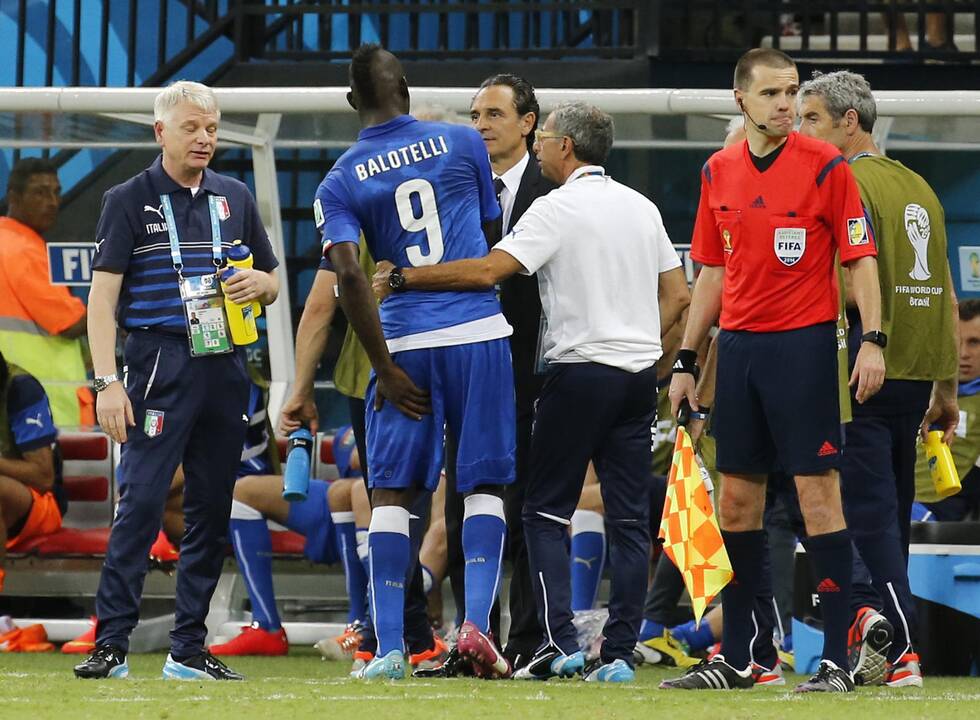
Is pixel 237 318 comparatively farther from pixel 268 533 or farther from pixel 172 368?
pixel 268 533

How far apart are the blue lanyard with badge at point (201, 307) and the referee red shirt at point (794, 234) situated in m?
1.63

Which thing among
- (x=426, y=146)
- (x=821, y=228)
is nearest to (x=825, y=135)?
(x=821, y=228)

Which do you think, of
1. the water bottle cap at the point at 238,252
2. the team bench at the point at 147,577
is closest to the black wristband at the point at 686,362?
the water bottle cap at the point at 238,252

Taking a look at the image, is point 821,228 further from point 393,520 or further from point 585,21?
point 585,21

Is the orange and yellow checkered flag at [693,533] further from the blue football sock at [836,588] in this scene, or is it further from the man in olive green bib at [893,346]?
the man in olive green bib at [893,346]

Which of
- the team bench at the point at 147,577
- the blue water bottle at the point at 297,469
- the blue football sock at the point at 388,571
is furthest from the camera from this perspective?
the team bench at the point at 147,577

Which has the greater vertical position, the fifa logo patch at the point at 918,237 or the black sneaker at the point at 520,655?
the fifa logo patch at the point at 918,237

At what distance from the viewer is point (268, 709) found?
4.95 meters

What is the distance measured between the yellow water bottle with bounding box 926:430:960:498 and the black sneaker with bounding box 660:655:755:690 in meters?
1.13

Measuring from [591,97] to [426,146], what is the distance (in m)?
2.42

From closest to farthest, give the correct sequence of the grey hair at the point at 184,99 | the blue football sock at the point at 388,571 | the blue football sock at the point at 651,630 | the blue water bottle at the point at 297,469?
the blue football sock at the point at 388,571 → the grey hair at the point at 184,99 → the blue water bottle at the point at 297,469 → the blue football sock at the point at 651,630

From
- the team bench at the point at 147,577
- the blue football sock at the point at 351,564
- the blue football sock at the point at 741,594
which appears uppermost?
the blue football sock at the point at 741,594

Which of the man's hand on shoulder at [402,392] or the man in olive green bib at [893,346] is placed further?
the man in olive green bib at [893,346]

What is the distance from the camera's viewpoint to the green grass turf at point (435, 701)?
4.87 meters
